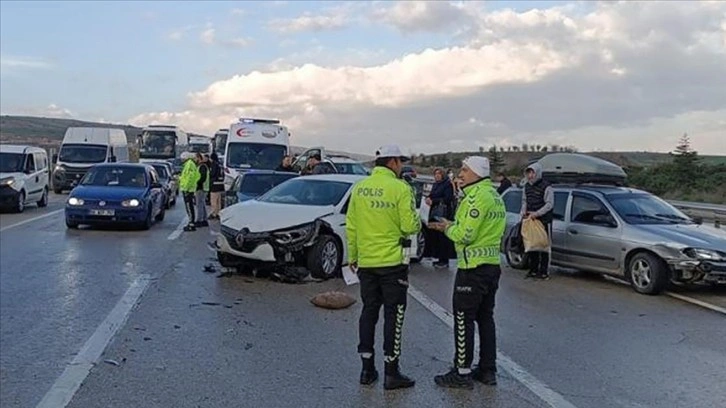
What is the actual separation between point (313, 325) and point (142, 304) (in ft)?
7.40

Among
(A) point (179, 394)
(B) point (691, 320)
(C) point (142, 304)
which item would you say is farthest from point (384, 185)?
(B) point (691, 320)

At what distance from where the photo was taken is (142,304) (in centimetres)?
959

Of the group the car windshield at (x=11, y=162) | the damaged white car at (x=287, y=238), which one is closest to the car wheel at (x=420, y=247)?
the damaged white car at (x=287, y=238)

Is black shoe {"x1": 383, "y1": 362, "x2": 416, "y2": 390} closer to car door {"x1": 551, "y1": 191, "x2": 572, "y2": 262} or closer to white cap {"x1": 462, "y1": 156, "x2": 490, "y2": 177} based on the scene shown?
white cap {"x1": 462, "y1": 156, "x2": 490, "y2": 177}

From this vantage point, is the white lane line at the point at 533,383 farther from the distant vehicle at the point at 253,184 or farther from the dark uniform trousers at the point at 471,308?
the distant vehicle at the point at 253,184

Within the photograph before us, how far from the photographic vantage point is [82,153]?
36156 mm

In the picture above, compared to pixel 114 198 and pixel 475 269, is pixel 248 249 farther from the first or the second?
pixel 114 198

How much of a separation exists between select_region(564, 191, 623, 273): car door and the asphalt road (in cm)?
36

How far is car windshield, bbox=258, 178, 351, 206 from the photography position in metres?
12.8

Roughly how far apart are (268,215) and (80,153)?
87.1ft

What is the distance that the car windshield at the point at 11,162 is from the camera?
24734mm

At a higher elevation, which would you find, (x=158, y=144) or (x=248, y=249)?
(x=158, y=144)

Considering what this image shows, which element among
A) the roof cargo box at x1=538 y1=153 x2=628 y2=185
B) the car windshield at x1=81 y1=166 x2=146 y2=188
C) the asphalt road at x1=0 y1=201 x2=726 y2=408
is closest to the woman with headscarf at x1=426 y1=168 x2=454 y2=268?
the asphalt road at x1=0 y1=201 x2=726 y2=408

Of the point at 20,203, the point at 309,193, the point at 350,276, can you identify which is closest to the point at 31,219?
the point at 20,203
